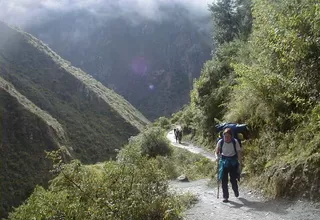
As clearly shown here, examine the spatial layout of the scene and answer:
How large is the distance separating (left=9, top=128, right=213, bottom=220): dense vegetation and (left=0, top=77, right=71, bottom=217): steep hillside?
2272 inches

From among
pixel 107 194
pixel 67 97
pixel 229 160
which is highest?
pixel 67 97

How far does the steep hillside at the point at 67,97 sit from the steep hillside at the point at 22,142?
8015 mm

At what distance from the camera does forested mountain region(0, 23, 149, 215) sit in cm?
7225

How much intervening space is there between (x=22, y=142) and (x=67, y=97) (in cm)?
4058

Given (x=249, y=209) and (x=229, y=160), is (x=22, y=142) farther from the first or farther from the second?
(x=249, y=209)

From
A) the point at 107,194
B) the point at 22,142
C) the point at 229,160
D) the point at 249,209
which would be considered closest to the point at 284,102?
the point at 229,160

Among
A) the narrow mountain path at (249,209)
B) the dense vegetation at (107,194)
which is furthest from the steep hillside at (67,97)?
the dense vegetation at (107,194)

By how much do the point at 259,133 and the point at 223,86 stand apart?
11.8 metres

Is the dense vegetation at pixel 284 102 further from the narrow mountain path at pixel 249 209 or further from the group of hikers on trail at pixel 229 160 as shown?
the group of hikers on trail at pixel 229 160

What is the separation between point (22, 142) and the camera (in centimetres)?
8088

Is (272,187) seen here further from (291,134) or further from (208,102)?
(208,102)

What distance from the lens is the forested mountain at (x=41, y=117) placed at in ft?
237

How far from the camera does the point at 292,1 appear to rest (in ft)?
40.8

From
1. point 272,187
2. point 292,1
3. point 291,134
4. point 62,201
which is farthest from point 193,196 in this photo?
point 292,1
